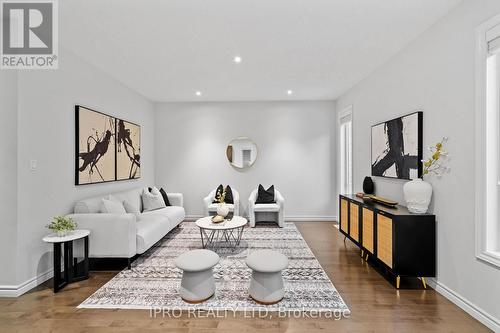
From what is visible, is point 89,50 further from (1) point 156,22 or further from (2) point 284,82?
(2) point 284,82

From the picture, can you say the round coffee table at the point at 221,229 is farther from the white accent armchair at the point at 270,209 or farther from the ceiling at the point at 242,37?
the ceiling at the point at 242,37

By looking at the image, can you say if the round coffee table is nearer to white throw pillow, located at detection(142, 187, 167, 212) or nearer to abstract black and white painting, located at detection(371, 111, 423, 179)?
white throw pillow, located at detection(142, 187, 167, 212)

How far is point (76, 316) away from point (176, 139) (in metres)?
4.21

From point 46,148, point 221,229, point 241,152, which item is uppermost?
point 241,152

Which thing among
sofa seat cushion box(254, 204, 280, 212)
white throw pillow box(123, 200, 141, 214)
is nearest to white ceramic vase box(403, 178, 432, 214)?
sofa seat cushion box(254, 204, 280, 212)

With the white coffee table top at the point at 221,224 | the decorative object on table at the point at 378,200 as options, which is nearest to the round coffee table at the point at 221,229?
the white coffee table top at the point at 221,224

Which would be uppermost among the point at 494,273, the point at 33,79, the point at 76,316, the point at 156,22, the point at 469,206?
the point at 156,22

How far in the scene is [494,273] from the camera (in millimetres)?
1942

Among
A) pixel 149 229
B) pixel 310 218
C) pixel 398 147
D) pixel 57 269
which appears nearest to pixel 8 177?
pixel 57 269

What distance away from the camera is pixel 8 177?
2.49m

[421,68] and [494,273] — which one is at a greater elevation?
[421,68]

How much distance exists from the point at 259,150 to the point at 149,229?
3.18m

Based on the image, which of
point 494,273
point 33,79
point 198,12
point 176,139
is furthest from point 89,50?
point 494,273

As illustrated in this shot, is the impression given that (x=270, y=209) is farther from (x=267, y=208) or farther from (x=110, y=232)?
(x=110, y=232)
